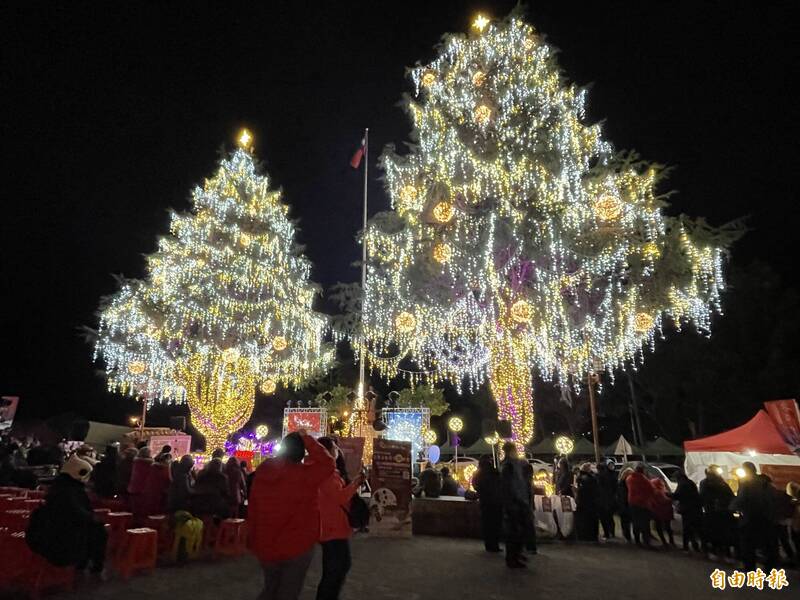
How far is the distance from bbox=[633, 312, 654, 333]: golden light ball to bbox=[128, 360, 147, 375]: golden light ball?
1905 centimetres

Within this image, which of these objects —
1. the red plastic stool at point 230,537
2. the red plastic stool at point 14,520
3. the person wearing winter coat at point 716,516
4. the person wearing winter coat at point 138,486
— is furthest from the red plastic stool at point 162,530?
the person wearing winter coat at point 716,516

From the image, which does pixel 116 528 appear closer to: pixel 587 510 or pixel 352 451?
pixel 352 451

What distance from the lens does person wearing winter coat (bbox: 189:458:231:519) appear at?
26.0 feet

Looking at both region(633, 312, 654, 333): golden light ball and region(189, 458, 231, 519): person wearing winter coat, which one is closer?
region(189, 458, 231, 519): person wearing winter coat

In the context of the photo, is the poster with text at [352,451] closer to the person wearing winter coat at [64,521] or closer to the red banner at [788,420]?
the person wearing winter coat at [64,521]

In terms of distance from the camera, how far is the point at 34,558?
5434 millimetres

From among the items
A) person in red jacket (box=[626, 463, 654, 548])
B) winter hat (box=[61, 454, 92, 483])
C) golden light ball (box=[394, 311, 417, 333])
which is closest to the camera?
winter hat (box=[61, 454, 92, 483])

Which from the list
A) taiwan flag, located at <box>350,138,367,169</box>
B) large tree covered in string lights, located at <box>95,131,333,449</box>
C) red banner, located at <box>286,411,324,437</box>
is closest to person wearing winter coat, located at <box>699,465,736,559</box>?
red banner, located at <box>286,411,324,437</box>

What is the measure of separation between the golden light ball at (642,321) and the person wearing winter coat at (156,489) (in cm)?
1263

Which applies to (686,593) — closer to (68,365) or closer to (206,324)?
(206,324)

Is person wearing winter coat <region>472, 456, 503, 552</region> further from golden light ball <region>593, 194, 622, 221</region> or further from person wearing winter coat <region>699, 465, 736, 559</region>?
golden light ball <region>593, 194, 622, 221</region>

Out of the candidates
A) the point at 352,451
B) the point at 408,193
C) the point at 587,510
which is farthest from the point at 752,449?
the point at 408,193

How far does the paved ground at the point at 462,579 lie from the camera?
5.86 meters

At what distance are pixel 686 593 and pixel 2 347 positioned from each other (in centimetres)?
3618
